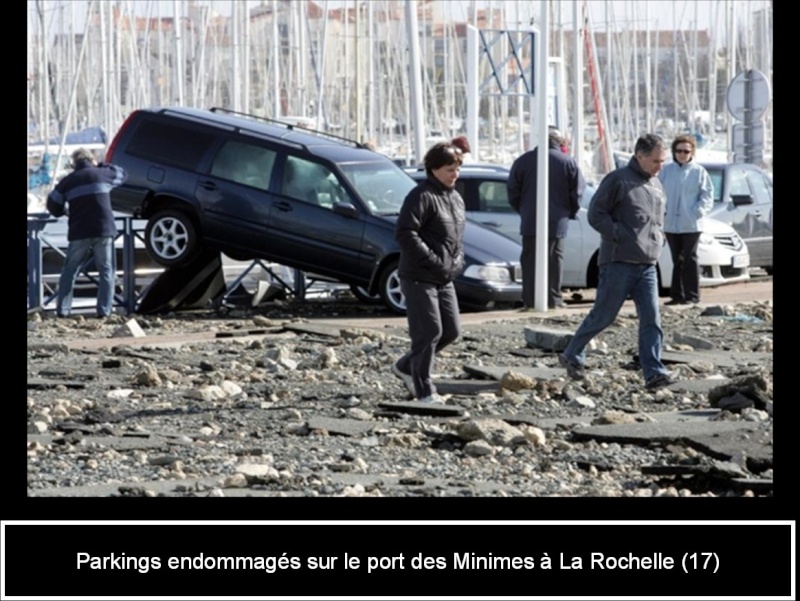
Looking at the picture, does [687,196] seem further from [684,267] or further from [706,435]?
[706,435]

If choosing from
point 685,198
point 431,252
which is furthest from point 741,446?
point 685,198

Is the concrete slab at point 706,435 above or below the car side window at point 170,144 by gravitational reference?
below

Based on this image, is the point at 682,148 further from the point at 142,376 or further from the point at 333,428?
the point at 333,428

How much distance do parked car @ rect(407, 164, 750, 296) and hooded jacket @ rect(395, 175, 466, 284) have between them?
32.7 feet

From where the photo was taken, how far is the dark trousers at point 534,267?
67.8ft

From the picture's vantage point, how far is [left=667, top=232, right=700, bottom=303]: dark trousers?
21312mm

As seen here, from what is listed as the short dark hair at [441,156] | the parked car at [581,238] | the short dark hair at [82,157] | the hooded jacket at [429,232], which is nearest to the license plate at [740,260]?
the parked car at [581,238]

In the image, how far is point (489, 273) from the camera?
21.1m

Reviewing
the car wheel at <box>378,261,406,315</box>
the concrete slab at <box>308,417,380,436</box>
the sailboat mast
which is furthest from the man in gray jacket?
the sailboat mast

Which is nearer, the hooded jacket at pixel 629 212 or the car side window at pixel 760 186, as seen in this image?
the hooded jacket at pixel 629 212

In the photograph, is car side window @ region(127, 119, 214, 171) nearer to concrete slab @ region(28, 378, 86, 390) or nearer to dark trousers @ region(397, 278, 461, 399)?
concrete slab @ region(28, 378, 86, 390)

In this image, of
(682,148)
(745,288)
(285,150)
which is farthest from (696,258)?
(285,150)

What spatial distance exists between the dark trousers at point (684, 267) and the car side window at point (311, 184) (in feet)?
12.5

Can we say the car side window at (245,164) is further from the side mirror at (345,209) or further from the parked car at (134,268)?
Result: the parked car at (134,268)
